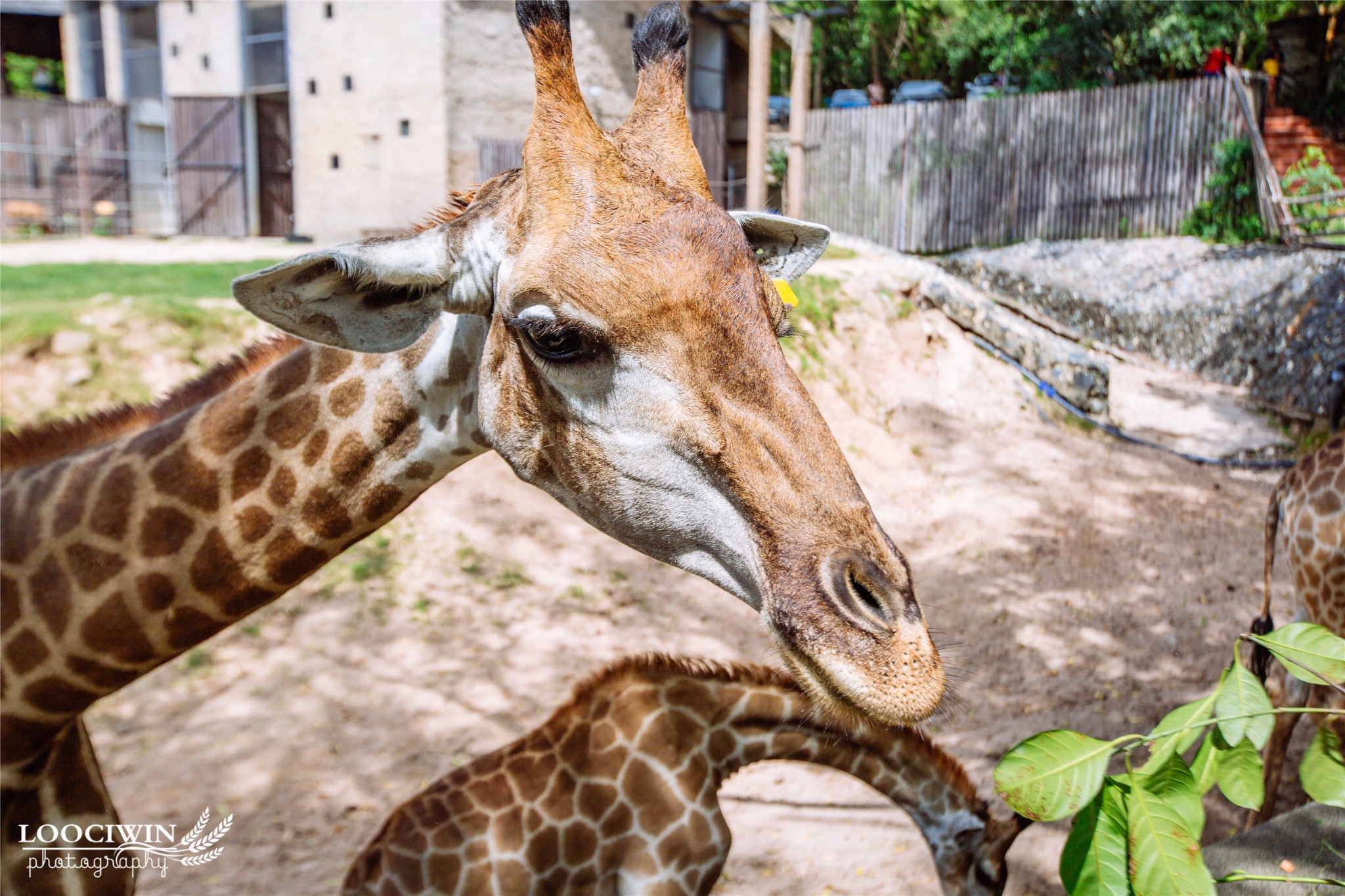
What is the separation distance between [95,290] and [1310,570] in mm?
8742

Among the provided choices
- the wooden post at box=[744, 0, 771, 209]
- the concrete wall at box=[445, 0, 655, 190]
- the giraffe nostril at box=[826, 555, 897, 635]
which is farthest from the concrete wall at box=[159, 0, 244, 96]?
the giraffe nostril at box=[826, 555, 897, 635]

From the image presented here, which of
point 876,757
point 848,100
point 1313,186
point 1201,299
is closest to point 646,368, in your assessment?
point 876,757

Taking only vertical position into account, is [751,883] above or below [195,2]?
below

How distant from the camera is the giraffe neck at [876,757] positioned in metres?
3.29

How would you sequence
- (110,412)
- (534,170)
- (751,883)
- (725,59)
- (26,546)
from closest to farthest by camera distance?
(534,170) < (26,546) < (110,412) < (751,883) < (725,59)

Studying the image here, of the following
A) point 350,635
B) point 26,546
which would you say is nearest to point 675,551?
point 26,546

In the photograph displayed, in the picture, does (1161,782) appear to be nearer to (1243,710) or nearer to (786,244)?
(1243,710)

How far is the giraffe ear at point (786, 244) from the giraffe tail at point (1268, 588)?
9.84 ft

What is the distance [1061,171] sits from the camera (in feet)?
48.0

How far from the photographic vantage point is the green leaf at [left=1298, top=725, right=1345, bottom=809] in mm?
1844

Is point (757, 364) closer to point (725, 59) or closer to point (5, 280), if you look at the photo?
point (5, 280)

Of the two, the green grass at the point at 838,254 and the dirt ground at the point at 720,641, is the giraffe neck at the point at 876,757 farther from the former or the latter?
the green grass at the point at 838,254

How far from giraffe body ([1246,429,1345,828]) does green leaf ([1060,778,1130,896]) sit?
2937 mm

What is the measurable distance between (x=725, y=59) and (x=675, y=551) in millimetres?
16896
